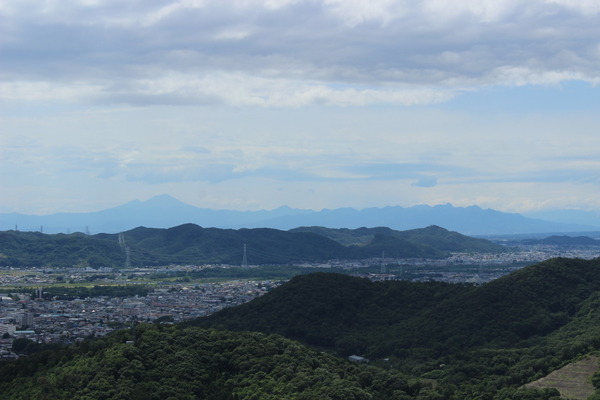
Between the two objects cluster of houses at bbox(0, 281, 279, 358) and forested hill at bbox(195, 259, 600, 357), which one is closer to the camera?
forested hill at bbox(195, 259, 600, 357)

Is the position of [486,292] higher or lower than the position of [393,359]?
higher

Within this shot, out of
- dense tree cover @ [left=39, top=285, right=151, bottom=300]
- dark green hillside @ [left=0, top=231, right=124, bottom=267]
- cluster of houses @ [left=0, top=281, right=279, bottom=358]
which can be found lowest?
cluster of houses @ [left=0, top=281, right=279, bottom=358]

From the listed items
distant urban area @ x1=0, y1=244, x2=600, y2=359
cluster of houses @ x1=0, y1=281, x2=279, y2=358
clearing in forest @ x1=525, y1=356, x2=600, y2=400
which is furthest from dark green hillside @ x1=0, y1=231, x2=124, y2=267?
clearing in forest @ x1=525, y1=356, x2=600, y2=400

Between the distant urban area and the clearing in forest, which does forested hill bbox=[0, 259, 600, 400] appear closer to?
the clearing in forest

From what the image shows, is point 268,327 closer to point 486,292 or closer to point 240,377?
point 486,292

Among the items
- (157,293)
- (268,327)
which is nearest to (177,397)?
(268,327)
